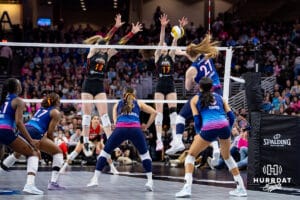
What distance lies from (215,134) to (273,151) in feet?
8.27

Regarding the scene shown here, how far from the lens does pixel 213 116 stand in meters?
9.73

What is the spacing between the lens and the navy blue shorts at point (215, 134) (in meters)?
9.65

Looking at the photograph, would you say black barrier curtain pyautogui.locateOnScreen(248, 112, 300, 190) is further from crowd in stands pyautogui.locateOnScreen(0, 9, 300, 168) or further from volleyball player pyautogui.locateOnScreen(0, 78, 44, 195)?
volleyball player pyautogui.locateOnScreen(0, 78, 44, 195)

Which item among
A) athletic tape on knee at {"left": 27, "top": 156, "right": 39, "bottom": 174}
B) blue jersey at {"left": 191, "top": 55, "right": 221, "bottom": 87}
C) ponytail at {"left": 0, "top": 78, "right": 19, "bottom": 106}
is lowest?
athletic tape on knee at {"left": 27, "top": 156, "right": 39, "bottom": 174}

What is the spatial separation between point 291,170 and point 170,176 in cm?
316

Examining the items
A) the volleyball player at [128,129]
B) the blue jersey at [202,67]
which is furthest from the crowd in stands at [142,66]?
the volleyball player at [128,129]

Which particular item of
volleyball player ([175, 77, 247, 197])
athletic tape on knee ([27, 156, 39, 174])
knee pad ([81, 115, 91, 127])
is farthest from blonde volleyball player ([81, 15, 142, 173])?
volleyball player ([175, 77, 247, 197])

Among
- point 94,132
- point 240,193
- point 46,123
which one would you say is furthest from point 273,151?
point 94,132

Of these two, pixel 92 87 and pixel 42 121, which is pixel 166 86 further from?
pixel 42 121

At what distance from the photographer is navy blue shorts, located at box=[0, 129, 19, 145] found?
32.3 feet

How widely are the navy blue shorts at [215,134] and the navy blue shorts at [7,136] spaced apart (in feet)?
9.44

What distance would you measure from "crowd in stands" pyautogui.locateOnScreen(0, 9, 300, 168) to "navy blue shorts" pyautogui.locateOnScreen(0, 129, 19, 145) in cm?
527

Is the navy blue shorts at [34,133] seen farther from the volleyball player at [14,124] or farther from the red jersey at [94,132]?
the red jersey at [94,132]

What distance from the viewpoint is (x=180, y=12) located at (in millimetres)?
33219
